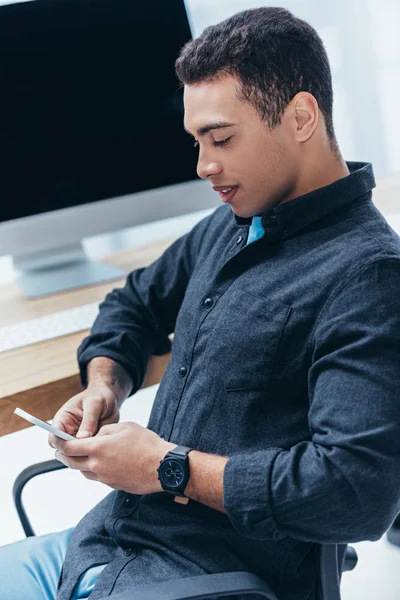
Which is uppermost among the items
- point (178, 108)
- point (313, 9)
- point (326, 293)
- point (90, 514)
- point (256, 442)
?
point (313, 9)

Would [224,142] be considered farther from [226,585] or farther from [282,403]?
[226,585]

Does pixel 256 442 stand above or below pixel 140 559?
above

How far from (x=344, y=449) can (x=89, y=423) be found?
0.47m

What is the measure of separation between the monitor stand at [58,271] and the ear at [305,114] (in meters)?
0.90

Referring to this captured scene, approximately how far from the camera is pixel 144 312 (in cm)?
150

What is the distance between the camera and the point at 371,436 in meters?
0.89

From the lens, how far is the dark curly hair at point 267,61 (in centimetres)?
108

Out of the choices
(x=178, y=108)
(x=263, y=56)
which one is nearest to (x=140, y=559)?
(x=263, y=56)

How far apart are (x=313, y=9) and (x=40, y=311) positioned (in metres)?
1.52

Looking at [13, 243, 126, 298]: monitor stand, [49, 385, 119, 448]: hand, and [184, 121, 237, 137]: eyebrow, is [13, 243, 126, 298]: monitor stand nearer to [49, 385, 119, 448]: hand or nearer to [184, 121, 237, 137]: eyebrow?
[49, 385, 119, 448]: hand

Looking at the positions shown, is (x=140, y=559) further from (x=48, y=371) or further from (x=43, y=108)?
(x=43, y=108)

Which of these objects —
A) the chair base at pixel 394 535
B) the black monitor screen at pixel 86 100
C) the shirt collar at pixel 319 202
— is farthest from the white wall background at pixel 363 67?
the shirt collar at pixel 319 202

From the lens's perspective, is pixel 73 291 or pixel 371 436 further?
pixel 73 291

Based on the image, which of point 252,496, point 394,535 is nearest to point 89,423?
point 252,496
